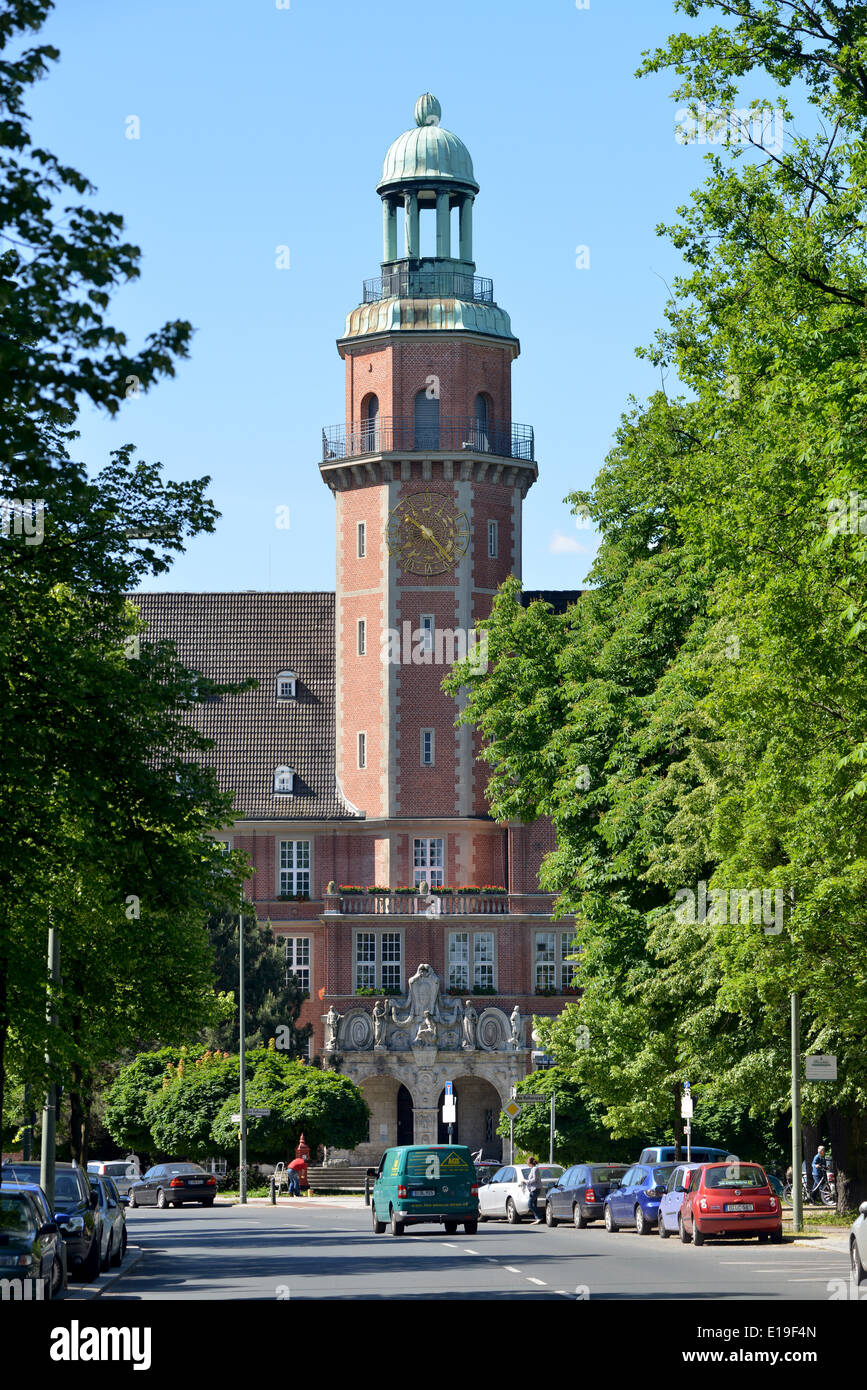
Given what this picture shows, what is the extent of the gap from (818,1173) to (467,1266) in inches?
1166

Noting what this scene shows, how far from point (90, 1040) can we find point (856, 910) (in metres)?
12.7

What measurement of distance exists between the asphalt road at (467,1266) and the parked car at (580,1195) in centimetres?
49

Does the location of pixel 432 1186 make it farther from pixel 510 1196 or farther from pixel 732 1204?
pixel 510 1196

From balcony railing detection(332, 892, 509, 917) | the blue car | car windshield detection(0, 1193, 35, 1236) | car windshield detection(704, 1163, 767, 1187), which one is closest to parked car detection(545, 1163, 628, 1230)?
the blue car

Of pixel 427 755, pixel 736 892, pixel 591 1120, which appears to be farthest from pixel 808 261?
pixel 427 755

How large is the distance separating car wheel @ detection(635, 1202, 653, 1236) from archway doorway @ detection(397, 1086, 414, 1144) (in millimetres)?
42028

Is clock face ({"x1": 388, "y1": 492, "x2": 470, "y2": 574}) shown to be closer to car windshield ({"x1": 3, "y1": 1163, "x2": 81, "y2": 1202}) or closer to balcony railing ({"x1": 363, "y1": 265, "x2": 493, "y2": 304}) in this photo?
balcony railing ({"x1": 363, "y1": 265, "x2": 493, "y2": 304})

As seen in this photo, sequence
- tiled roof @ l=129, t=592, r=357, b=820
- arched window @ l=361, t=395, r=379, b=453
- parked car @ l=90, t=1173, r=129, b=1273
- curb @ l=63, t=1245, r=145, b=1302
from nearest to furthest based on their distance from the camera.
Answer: curb @ l=63, t=1245, r=145, b=1302, parked car @ l=90, t=1173, r=129, b=1273, arched window @ l=361, t=395, r=379, b=453, tiled roof @ l=129, t=592, r=357, b=820

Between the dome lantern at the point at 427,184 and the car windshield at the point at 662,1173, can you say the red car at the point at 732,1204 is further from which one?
the dome lantern at the point at 427,184

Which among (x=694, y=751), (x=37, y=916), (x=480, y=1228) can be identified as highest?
(x=694, y=751)

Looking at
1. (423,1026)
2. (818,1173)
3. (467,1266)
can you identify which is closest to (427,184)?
(423,1026)

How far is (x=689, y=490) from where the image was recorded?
32.1 metres

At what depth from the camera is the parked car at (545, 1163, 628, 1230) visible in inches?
1602
